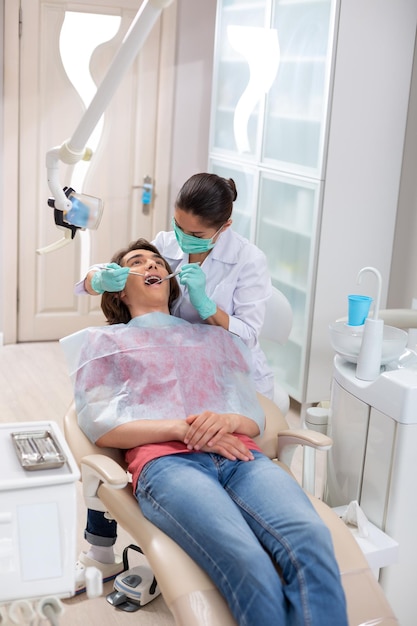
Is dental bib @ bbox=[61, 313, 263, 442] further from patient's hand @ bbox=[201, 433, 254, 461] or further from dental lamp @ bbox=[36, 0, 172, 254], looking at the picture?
dental lamp @ bbox=[36, 0, 172, 254]

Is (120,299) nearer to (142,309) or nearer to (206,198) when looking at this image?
(142,309)

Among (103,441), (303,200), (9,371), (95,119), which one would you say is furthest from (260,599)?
(9,371)

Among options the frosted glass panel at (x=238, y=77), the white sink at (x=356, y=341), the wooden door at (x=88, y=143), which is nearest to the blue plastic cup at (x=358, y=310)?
the white sink at (x=356, y=341)

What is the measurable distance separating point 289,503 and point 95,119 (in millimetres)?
916

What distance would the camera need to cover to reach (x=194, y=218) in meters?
2.15

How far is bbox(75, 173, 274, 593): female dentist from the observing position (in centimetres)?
212

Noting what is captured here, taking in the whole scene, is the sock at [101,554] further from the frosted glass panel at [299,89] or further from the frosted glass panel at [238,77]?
the frosted glass panel at [238,77]

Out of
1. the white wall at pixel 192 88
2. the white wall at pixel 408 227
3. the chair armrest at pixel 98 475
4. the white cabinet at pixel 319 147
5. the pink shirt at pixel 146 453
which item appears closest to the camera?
the chair armrest at pixel 98 475

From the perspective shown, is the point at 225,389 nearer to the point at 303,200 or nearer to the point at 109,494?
the point at 109,494

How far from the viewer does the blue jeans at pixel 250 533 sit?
4.91 ft

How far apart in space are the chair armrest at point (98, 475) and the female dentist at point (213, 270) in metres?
0.50

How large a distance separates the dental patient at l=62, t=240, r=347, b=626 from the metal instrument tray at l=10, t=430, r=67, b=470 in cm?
38

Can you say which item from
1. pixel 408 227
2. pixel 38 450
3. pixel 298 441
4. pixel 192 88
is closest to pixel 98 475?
pixel 38 450

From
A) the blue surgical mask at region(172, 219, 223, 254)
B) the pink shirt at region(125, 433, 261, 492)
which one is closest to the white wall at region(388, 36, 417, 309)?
the blue surgical mask at region(172, 219, 223, 254)
